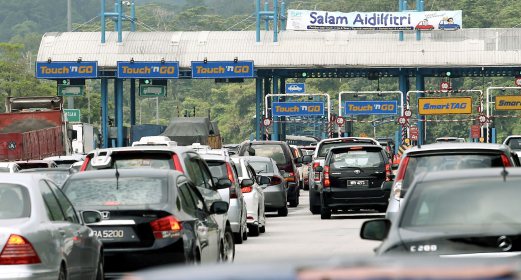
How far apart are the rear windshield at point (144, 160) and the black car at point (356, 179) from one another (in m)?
12.2

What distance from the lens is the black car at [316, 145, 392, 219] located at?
29578mm

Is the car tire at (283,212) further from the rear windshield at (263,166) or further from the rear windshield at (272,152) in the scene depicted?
the rear windshield at (272,152)

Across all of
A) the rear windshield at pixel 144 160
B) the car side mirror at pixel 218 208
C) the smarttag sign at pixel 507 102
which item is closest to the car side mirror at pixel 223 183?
the rear windshield at pixel 144 160

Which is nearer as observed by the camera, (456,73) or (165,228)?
(165,228)

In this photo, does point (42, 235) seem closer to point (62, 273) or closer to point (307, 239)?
point (62, 273)

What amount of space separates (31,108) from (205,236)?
38.8 meters

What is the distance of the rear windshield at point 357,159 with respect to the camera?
97.7 ft

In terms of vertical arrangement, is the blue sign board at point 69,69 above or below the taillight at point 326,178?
above

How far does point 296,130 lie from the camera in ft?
412

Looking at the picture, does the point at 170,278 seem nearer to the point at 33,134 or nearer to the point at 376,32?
the point at 33,134

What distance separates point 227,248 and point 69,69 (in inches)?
2082

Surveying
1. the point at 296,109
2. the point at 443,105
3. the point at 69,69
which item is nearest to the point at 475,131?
the point at 443,105

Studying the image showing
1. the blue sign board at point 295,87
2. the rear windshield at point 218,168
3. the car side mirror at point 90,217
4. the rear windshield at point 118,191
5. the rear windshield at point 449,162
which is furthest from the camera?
the blue sign board at point 295,87

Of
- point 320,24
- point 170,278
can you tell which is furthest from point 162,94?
point 170,278
